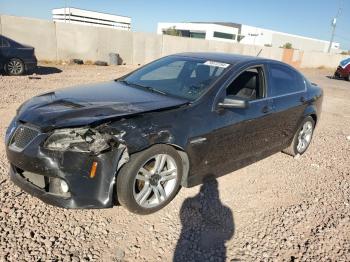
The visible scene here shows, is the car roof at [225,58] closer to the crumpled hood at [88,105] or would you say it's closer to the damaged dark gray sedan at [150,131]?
the damaged dark gray sedan at [150,131]

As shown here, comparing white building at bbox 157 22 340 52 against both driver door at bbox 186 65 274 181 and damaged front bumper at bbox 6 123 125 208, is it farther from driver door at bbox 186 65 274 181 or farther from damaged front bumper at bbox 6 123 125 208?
damaged front bumper at bbox 6 123 125 208

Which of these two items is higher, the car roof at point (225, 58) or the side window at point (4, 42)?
the car roof at point (225, 58)

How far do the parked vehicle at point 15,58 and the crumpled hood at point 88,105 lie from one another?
8.90 meters

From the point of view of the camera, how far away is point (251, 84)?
4.43m

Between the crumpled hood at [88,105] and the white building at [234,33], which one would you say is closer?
the crumpled hood at [88,105]

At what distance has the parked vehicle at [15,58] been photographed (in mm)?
11367

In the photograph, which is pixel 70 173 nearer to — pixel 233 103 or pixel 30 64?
pixel 233 103

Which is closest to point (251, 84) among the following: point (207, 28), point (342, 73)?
point (342, 73)

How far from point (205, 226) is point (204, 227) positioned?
0.07 feet

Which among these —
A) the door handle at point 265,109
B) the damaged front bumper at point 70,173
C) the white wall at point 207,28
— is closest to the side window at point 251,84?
the door handle at point 265,109

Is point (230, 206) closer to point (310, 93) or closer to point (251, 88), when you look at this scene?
point (251, 88)

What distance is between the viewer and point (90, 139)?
2859 mm

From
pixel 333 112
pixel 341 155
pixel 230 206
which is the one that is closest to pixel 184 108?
pixel 230 206

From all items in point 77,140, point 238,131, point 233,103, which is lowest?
point 238,131
